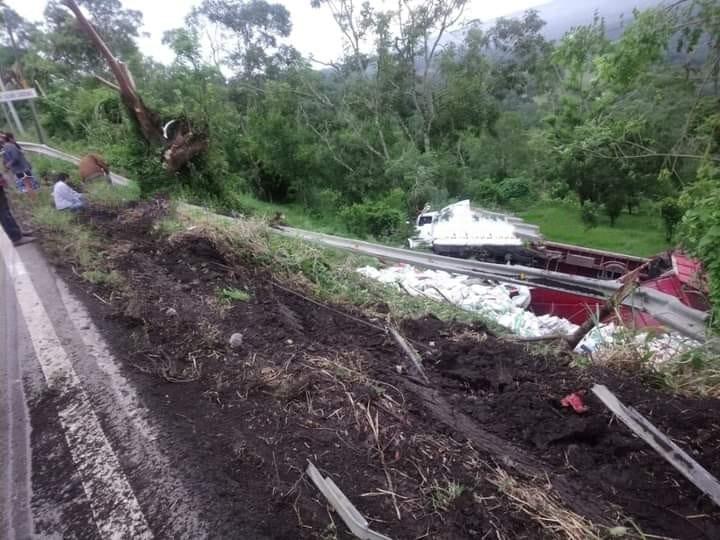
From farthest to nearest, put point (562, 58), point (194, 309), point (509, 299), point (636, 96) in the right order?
point (636, 96) < point (509, 299) < point (562, 58) < point (194, 309)

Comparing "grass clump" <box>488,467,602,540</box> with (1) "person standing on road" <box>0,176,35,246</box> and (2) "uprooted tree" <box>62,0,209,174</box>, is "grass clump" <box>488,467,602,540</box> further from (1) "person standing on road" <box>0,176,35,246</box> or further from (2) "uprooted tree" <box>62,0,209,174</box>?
(2) "uprooted tree" <box>62,0,209,174</box>

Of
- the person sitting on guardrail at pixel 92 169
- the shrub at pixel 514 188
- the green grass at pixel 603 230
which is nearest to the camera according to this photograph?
the person sitting on guardrail at pixel 92 169

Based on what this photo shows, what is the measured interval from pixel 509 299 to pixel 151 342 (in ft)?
16.3

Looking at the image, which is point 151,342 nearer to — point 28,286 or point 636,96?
point 28,286

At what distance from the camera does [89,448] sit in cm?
212

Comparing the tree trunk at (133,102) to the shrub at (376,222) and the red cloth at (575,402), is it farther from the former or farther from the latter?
the red cloth at (575,402)

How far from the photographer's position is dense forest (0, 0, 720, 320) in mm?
6473

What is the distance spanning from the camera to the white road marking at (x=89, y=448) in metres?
1.75

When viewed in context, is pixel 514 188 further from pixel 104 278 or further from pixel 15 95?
pixel 104 278

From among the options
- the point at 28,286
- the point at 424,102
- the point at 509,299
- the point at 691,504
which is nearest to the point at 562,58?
the point at 509,299

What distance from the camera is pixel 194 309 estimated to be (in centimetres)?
348

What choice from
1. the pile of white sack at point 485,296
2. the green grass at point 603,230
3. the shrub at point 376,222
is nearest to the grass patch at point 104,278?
the pile of white sack at point 485,296

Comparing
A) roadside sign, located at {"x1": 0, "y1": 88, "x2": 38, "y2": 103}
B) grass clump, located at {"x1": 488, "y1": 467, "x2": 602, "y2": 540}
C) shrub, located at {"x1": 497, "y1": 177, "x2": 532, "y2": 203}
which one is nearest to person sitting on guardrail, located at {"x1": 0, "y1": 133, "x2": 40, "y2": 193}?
roadside sign, located at {"x1": 0, "y1": 88, "x2": 38, "y2": 103}

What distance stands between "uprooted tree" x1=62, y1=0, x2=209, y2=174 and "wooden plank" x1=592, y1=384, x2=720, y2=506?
24.4ft
